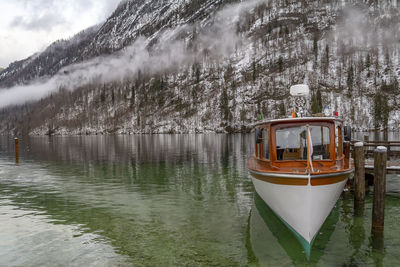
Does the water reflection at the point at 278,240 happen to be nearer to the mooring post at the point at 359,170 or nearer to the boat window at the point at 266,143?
the mooring post at the point at 359,170

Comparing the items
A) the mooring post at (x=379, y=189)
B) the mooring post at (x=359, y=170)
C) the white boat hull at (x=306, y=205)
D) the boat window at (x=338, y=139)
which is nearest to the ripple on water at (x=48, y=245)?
the white boat hull at (x=306, y=205)

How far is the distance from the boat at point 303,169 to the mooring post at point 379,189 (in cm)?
139

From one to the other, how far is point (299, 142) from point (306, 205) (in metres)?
4.42

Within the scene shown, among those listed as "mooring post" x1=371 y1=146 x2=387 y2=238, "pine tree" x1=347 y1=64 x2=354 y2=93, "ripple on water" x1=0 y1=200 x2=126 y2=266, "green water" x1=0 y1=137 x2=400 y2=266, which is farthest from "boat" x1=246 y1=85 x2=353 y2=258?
"pine tree" x1=347 y1=64 x2=354 y2=93

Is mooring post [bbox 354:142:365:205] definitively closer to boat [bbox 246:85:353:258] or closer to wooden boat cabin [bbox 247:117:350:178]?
boat [bbox 246:85:353:258]

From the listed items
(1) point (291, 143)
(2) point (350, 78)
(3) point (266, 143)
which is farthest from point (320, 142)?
(2) point (350, 78)

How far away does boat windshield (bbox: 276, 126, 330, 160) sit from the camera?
15.8m

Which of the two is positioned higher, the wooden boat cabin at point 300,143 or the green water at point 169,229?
the wooden boat cabin at point 300,143

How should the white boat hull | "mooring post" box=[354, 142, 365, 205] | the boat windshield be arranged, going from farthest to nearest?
1. "mooring post" box=[354, 142, 365, 205]
2. the boat windshield
3. the white boat hull

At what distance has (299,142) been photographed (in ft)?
52.0

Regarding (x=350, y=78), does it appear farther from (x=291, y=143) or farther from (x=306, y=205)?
(x=306, y=205)

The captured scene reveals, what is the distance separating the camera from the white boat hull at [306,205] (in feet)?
40.2

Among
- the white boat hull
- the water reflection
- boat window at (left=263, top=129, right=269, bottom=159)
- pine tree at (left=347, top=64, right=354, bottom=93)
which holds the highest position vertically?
pine tree at (left=347, top=64, right=354, bottom=93)

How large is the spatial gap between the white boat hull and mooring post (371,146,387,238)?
2016 mm
